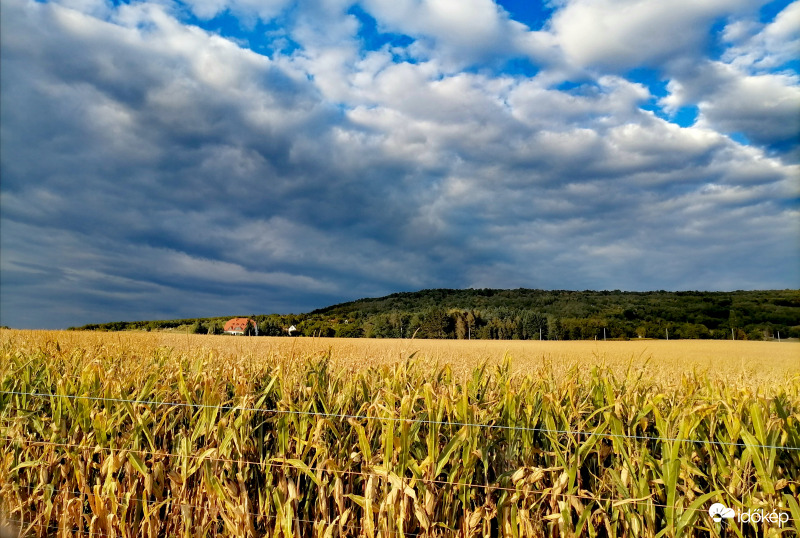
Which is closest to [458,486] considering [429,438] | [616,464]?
[429,438]

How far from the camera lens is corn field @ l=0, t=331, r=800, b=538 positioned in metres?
3.09

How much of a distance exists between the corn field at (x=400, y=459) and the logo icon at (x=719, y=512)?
54mm

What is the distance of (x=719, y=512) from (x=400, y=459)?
1.97m

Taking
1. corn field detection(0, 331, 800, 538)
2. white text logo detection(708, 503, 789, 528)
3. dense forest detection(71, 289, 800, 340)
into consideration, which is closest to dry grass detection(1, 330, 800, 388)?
corn field detection(0, 331, 800, 538)

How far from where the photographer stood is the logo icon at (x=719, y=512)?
2978mm

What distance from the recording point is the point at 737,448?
3350 mm

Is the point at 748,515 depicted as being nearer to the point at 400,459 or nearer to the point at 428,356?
the point at 400,459

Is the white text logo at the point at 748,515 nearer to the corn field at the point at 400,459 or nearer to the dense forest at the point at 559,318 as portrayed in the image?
the corn field at the point at 400,459

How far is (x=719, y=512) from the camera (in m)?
3.01

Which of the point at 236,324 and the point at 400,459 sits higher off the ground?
the point at 236,324

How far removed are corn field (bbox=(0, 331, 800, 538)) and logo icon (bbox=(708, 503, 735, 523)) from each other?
5 cm

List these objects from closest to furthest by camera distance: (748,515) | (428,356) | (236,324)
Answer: (748,515), (428,356), (236,324)

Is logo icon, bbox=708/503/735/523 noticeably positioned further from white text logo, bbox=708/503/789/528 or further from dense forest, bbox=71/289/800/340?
dense forest, bbox=71/289/800/340

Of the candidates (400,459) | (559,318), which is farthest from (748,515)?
(559,318)
